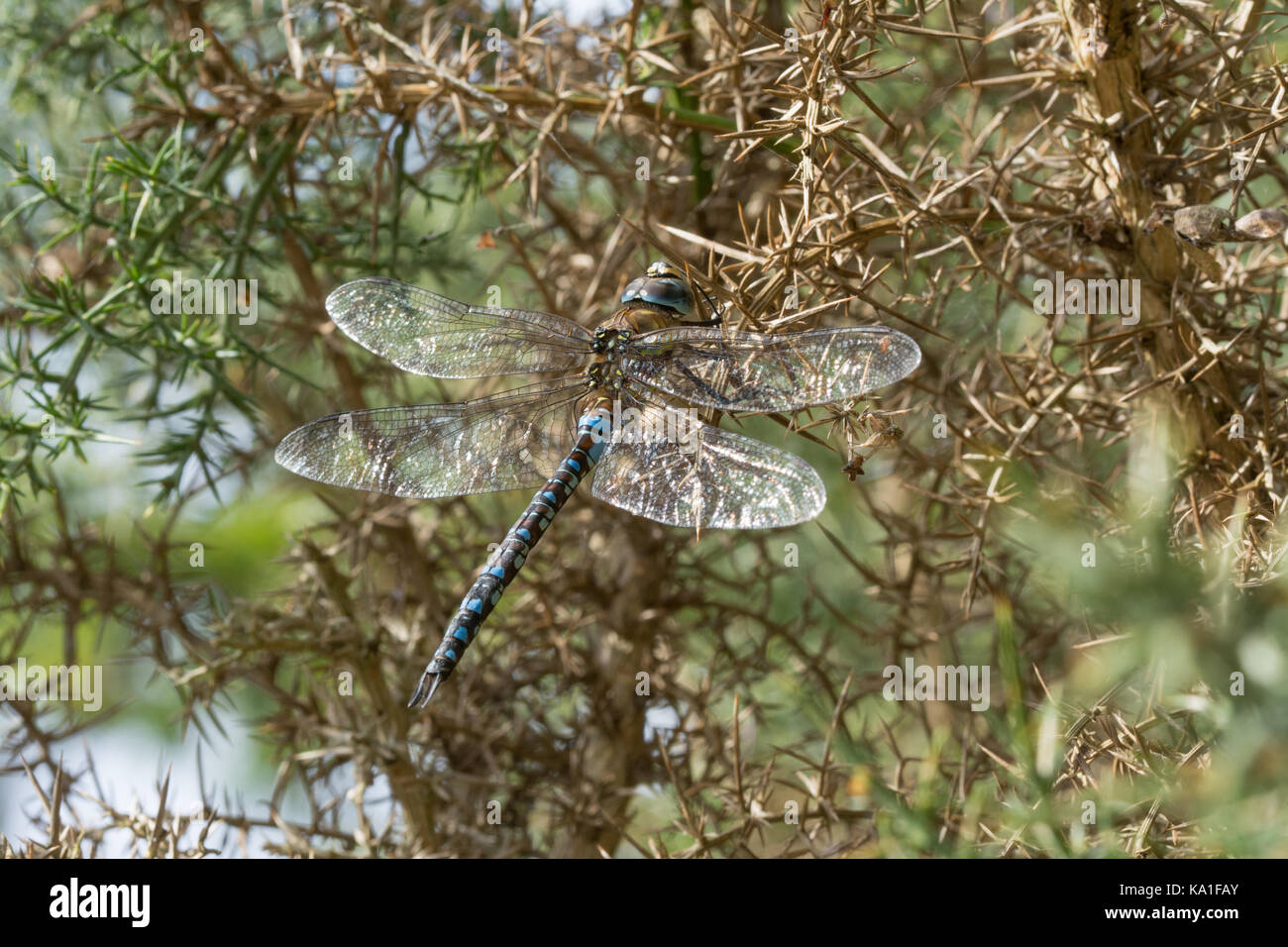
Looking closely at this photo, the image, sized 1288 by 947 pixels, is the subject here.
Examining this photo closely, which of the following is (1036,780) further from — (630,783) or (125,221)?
(125,221)

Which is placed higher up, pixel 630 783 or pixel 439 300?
pixel 439 300

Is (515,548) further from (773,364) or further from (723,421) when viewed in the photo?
(723,421)

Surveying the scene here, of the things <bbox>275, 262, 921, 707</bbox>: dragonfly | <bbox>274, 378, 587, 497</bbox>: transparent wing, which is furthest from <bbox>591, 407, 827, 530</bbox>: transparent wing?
<bbox>274, 378, 587, 497</bbox>: transparent wing

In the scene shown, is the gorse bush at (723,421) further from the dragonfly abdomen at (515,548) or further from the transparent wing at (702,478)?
the dragonfly abdomen at (515,548)

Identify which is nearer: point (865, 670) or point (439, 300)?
point (439, 300)
